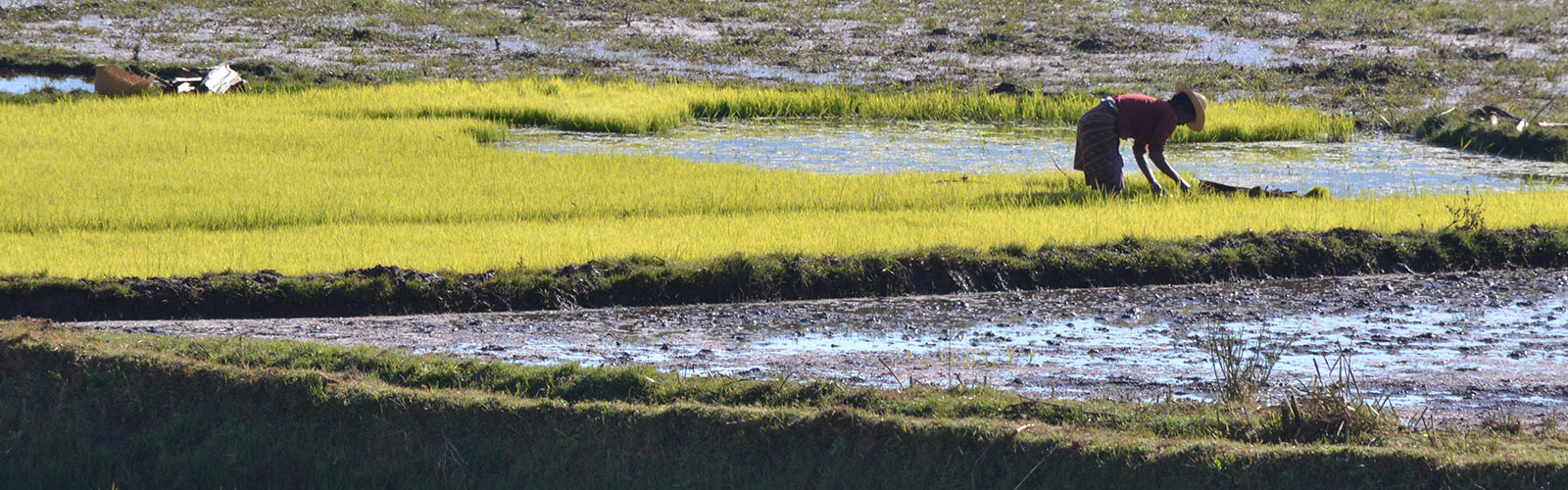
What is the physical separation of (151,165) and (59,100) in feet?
12.9

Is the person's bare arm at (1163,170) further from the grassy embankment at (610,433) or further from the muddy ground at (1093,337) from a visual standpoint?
the grassy embankment at (610,433)

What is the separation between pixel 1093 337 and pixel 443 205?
4.31 m

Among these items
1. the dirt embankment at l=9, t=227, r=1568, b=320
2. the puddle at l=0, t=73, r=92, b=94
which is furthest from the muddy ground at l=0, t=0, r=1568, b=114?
the dirt embankment at l=9, t=227, r=1568, b=320

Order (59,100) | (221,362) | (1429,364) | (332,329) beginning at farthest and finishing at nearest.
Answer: (59,100), (332,329), (1429,364), (221,362)

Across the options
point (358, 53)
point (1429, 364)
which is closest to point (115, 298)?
point (1429, 364)

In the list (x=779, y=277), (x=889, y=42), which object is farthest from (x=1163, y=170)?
(x=889, y=42)

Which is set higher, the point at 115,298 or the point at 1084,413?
the point at 1084,413

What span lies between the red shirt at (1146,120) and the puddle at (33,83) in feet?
33.9

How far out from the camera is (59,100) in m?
12.8

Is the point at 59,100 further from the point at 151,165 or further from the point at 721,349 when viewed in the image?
the point at 721,349

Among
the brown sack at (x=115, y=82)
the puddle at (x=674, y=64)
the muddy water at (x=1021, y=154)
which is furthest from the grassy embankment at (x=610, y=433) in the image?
the puddle at (x=674, y=64)

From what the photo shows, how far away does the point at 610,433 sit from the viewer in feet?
14.5

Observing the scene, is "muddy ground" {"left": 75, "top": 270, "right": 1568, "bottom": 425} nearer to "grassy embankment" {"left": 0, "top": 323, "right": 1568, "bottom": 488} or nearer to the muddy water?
"grassy embankment" {"left": 0, "top": 323, "right": 1568, "bottom": 488}

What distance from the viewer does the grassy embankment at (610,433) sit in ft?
13.3
